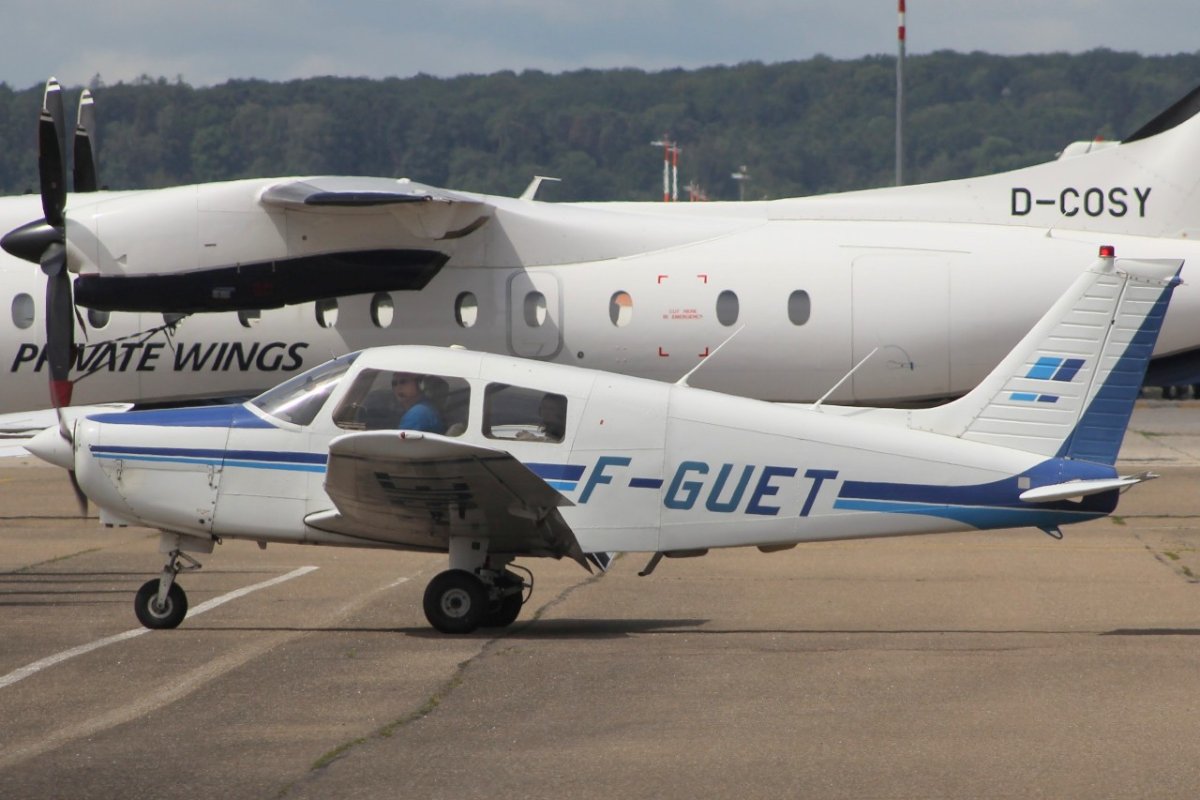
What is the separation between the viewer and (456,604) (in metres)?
11.9

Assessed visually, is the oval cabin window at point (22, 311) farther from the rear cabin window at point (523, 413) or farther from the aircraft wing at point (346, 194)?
the rear cabin window at point (523, 413)

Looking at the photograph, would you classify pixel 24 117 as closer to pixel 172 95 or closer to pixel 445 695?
pixel 172 95

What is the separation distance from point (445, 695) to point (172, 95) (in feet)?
461

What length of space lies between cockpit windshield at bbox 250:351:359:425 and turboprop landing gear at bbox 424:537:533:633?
1399 mm

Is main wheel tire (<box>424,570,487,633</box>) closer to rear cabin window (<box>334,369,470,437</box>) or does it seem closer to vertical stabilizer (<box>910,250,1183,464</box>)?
rear cabin window (<box>334,369,470,437</box>)

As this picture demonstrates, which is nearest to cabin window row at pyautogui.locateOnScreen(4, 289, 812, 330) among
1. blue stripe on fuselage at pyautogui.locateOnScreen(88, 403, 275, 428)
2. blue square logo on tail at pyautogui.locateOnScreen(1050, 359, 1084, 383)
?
blue stripe on fuselage at pyautogui.locateOnScreen(88, 403, 275, 428)

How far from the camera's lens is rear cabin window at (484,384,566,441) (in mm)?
11969

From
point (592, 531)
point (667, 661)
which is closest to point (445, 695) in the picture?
point (667, 661)

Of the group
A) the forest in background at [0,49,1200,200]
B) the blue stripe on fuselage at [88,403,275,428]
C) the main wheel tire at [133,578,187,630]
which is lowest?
the main wheel tire at [133,578,187,630]

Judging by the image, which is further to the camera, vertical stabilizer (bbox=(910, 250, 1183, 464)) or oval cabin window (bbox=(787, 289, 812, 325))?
oval cabin window (bbox=(787, 289, 812, 325))

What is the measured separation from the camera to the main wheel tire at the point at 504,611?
1227 cm

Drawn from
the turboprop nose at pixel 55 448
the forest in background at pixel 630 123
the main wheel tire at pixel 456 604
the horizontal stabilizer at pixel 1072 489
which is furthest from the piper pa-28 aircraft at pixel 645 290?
the forest in background at pixel 630 123

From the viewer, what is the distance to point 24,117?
141750 millimetres

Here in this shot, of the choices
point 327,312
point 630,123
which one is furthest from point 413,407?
point 630,123
